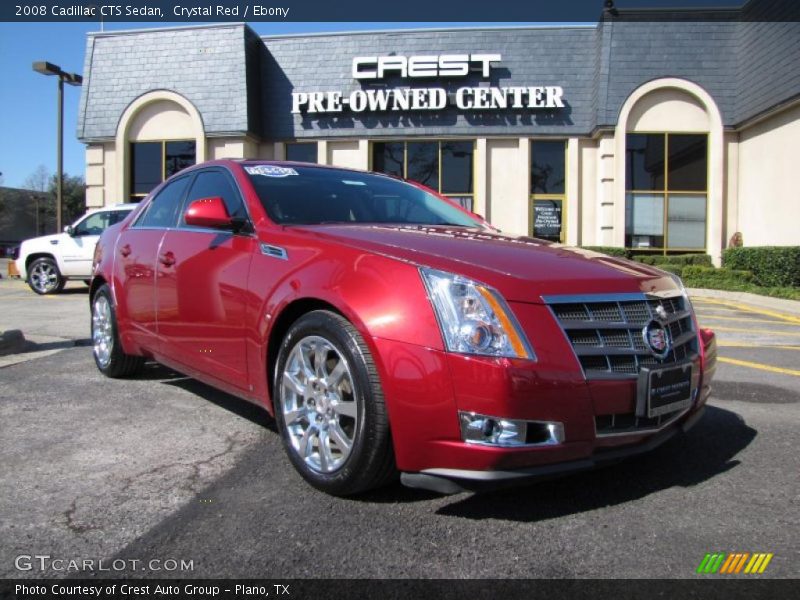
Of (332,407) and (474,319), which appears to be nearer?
(474,319)

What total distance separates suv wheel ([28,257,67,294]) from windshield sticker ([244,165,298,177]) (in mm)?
11429

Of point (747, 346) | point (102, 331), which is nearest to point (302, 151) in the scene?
point (747, 346)

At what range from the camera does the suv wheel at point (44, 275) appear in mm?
13727

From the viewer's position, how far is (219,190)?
4.20 metres

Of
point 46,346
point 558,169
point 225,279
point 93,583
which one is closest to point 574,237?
point 558,169

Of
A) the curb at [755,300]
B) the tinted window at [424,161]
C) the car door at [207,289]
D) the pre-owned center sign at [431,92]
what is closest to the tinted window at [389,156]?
the tinted window at [424,161]

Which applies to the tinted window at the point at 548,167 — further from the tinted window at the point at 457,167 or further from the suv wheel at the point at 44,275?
the suv wheel at the point at 44,275

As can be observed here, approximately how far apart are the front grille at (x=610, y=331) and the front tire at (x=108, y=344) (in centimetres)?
383

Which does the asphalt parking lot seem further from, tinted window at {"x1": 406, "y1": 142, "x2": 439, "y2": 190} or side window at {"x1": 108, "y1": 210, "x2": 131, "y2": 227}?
tinted window at {"x1": 406, "y1": 142, "x2": 439, "y2": 190}

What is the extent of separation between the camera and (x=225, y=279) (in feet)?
12.1

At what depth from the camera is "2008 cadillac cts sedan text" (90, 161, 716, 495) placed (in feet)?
8.27

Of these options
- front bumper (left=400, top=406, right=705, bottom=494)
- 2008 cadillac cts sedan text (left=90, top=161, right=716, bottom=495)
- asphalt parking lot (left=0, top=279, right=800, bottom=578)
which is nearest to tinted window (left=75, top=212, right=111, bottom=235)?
asphalt parking lot (left=0, top=279, right=800, bottom=578)

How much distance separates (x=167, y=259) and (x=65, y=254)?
1072cm

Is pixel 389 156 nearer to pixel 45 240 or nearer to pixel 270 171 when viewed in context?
pixel 45 240
